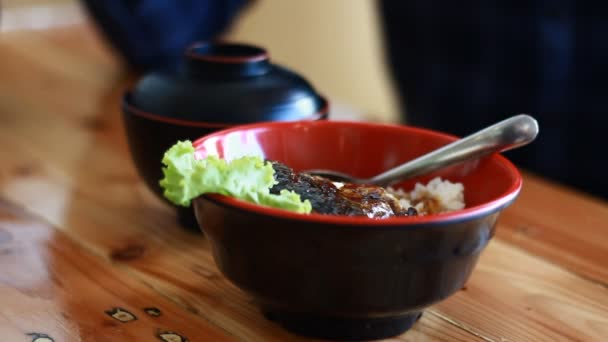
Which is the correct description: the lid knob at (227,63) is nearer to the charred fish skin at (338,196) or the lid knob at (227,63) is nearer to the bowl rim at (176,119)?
the bowl rim at (176,119)

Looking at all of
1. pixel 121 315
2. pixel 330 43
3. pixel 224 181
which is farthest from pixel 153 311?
pixel 330 43

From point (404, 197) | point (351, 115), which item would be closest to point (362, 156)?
point (404, 197)

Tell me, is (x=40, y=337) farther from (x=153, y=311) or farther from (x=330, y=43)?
(x=330, y=43)

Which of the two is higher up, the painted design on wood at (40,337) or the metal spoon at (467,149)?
the metal spoon at (467,149)

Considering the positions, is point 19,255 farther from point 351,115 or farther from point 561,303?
point 351,115

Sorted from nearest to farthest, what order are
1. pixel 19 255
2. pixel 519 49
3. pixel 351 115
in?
pixel 19 255 → pixel 351 115 → pixel 519 49

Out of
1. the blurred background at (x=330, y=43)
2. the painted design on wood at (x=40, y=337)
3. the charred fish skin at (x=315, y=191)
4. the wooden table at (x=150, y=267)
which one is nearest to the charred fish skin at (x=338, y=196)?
the charred fish skin at (x=315, y=191)
